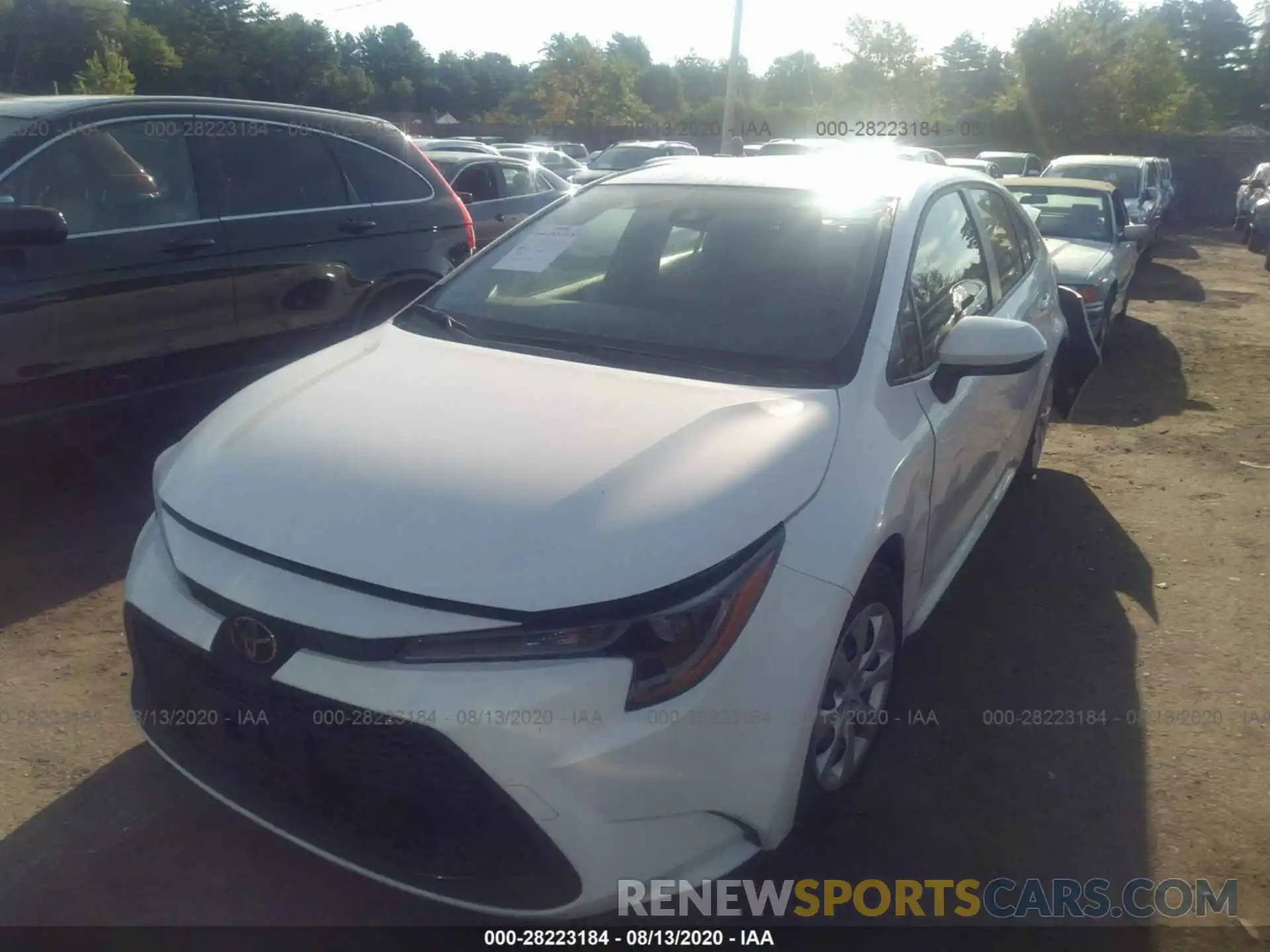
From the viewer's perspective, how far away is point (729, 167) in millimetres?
3912

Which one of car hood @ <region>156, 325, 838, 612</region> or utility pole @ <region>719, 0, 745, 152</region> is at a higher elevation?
utility pole @ <region>719, 0, 745, 152</region>

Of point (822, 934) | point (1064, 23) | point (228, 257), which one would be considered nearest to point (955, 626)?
point (822, 934)

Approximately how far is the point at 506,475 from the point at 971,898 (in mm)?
1617

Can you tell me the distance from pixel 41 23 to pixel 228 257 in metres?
45.7

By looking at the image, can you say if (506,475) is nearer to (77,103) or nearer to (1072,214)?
(77,103)

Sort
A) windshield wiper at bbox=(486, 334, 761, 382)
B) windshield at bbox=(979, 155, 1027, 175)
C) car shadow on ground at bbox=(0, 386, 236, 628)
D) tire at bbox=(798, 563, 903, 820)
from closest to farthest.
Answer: tire at bbox=(798, 563, 903, 820) < windshield wiper at bbox=(486, 334, 761, 382) < car shadow on ground at bbox=(0, 386, 236, 628) < windshield at bbox=(979, 155, 1027, 175)

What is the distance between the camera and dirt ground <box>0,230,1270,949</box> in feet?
8.76

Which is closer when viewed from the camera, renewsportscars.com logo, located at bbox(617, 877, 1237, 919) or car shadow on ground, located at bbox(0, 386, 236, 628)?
renewsportscars.com logo, located at bbox(617, 877, 1237, 919)

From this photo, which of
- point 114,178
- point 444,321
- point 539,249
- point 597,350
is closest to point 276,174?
point 114,178

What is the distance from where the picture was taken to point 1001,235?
174 inches

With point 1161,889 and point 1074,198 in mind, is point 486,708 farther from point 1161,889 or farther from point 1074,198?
point 1074,198

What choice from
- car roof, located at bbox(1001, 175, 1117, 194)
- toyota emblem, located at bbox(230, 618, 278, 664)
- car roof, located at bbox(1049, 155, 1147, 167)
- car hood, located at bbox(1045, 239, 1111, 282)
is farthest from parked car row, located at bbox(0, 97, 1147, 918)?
car roof, located at bbox(1049, 155, 1147, 167)

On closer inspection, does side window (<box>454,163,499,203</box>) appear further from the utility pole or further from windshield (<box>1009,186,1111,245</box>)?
the utility pole

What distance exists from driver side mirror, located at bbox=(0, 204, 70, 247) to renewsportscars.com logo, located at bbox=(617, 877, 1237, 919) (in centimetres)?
343
